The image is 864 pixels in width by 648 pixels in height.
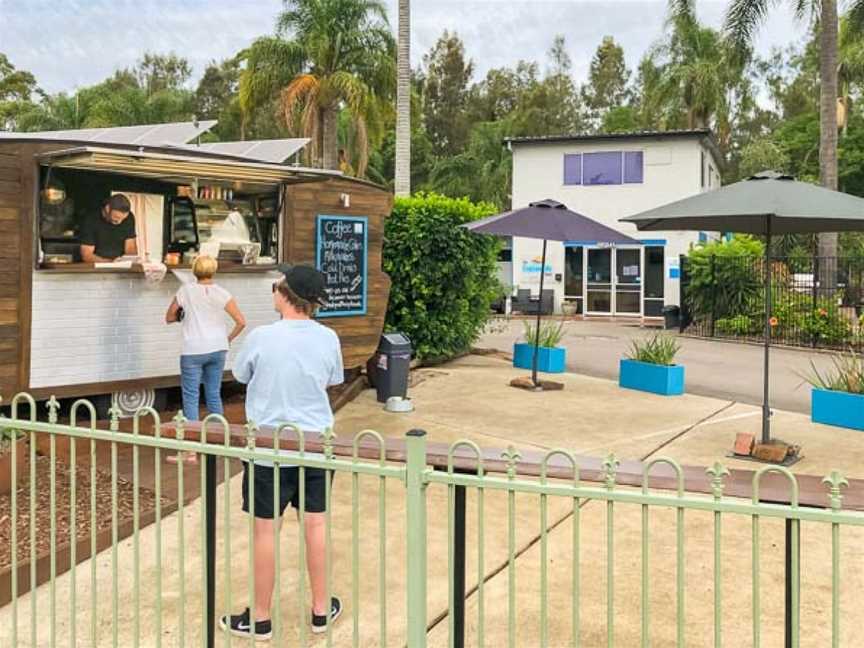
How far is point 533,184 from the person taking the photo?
24219 millimetres

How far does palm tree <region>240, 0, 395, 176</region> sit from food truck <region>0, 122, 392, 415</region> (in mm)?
13002

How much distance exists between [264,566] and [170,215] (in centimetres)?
485

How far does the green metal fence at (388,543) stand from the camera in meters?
2.37

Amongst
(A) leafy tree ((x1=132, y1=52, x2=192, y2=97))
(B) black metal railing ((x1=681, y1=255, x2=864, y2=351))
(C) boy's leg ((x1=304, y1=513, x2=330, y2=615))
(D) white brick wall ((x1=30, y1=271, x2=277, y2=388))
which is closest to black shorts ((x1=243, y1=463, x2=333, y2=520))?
(C) boy's leg ((x1=304, y1=513, x2=330, y2=615))

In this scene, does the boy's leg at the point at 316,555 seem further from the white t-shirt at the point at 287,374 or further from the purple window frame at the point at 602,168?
the purple window frame at the point at 602,168

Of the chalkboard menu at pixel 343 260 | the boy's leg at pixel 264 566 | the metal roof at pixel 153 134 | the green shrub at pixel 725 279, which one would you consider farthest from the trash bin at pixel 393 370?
the green shrub at pixel 725 279

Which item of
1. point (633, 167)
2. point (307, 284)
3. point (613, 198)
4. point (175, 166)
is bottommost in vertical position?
point (307, 284)

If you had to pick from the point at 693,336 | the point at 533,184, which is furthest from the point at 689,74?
the point at 693,336

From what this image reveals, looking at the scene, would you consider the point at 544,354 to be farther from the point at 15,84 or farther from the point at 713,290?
the point at 15,84

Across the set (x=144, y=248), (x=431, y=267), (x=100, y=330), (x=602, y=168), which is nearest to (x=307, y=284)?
(x=100, y=330)

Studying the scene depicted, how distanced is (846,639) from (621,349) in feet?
37.2

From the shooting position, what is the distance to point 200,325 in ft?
19.4

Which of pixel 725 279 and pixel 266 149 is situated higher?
pixel 266 149

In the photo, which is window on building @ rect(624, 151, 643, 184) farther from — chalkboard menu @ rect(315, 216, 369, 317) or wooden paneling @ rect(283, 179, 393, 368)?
chalkboard menu @ rect(315, 216, 369, 317)
